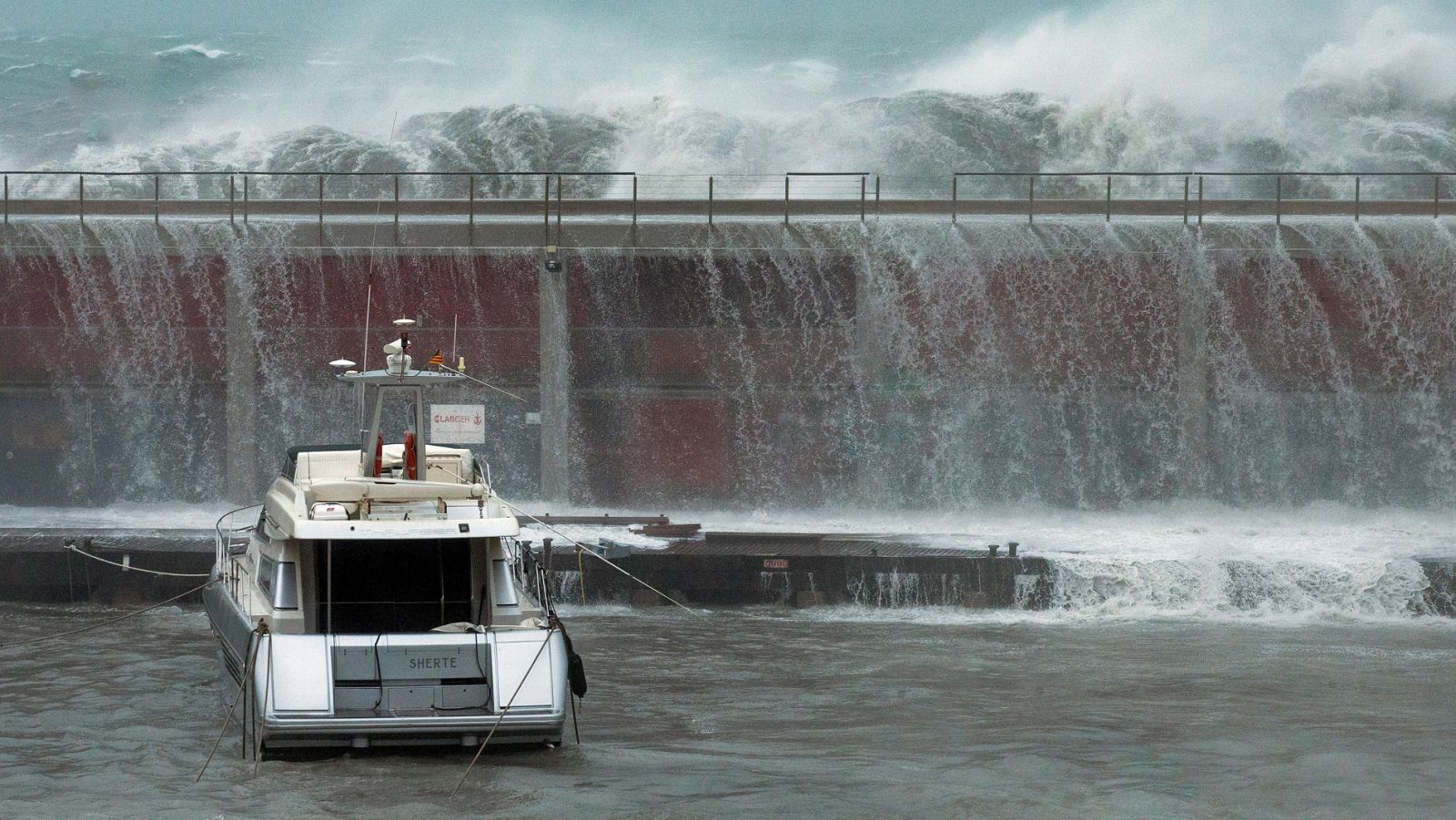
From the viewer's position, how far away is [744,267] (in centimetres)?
2769

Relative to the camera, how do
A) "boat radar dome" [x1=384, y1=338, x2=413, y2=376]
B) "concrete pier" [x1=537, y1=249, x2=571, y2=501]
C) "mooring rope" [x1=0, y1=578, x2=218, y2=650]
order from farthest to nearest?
"concrete pier" [x1=537, y1=249, x2=571, y2=501] < "mooring rope" [x1=0, y1=578, x2=218, y2=650] < "boat radar dome" [x1=384, y1=338, x2=413, y2=376]

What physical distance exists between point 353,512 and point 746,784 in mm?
4247

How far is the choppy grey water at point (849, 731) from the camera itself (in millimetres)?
12320

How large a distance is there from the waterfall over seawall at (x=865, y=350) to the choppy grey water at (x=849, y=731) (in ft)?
25.2

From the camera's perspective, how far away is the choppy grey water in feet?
40.4

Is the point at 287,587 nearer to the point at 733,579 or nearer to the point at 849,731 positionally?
the point at 849,731

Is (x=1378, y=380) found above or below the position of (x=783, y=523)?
above

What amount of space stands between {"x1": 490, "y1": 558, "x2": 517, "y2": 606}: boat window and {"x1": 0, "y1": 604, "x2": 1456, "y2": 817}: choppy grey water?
1396 millimetres

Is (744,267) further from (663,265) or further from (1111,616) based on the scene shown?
(1111,616)

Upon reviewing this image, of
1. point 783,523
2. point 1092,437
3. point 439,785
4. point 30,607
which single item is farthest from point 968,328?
point 439,785

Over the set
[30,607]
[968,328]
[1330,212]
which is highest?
[1330,212]

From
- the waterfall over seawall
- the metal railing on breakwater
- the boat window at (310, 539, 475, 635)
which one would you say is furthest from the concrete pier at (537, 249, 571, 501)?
the boat window at (310, 539, 475, 635)

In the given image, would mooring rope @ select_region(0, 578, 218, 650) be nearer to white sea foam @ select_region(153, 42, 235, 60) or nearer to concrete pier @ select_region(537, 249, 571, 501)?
concrete pier @ select_region(537, 249, 571, 501)

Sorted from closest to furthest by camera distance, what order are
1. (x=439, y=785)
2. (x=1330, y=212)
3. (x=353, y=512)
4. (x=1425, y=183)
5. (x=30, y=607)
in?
(x=439, y=785) < (x=353, y=512) < (x=30, y=607) < (x=1330, y=212) < (x=1425, y=183)
